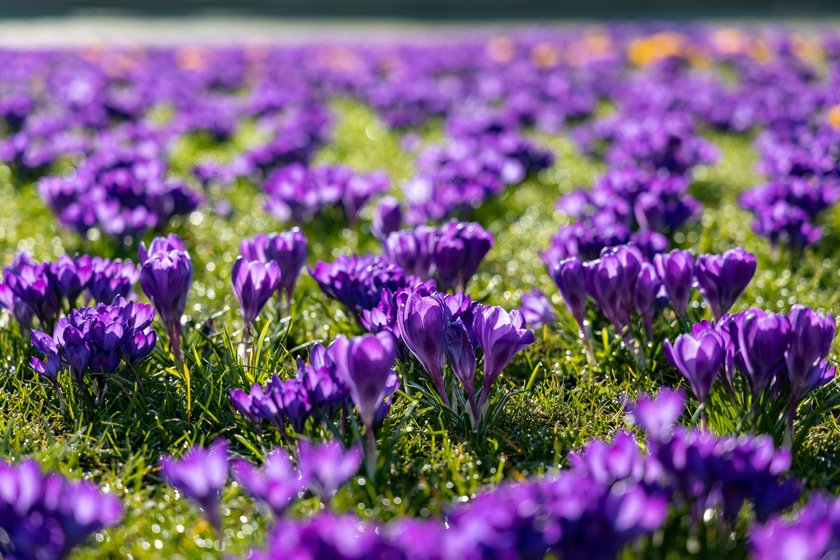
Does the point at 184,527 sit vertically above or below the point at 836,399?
below

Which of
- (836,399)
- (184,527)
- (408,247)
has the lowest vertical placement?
(184,527)

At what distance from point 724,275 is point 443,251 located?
3.85 ft

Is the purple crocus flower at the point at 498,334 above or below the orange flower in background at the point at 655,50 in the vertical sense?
below

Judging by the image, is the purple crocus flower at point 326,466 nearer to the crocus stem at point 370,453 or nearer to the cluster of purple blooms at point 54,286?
the crocus stem at point 370,453

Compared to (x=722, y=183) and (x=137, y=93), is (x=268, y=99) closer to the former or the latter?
(x=137, y=93)

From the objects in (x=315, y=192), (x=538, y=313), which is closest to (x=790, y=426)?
(x=538, y=313)

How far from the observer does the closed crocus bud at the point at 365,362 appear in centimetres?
240

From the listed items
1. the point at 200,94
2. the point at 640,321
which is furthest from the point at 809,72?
the point at 640,321

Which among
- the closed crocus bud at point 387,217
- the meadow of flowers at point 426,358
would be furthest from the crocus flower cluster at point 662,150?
the closed crocus bud at point 387,217

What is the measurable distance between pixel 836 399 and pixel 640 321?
81 cm

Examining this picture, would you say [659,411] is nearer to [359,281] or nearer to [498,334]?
[498,334]

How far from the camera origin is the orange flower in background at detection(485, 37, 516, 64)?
1541 centimetres

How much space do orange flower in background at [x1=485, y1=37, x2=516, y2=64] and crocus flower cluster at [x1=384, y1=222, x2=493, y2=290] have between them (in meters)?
11.9

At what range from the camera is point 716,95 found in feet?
33.1
